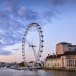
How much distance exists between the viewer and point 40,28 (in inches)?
2859

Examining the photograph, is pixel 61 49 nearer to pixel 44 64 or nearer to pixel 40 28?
pixel 44 64

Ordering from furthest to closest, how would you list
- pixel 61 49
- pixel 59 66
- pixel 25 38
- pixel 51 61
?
1. pixel 61 49
2. pixel 51 61
3. pixel 59 66
4. pixel 25 38

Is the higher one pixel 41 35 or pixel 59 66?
pixel 41 35

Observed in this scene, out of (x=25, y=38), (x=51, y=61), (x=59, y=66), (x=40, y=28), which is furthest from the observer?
(x=51, y=61)

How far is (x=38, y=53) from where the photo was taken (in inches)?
2926

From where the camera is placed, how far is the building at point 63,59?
11100cm

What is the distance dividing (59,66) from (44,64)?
72.6 feet

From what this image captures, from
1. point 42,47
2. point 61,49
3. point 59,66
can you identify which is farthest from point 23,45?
point 61,49

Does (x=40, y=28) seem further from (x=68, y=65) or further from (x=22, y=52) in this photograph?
(x=68, y=65)

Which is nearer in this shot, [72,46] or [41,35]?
[41,35]

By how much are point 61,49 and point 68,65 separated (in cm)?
3909

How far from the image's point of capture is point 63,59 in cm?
11569

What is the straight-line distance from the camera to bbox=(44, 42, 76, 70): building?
111 meters

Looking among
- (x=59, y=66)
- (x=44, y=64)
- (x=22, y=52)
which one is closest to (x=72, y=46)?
(x=44, y=64)
